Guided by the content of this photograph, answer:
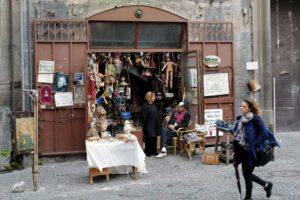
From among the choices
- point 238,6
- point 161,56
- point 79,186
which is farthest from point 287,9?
point 79,186

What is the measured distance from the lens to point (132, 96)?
13352 millimetres

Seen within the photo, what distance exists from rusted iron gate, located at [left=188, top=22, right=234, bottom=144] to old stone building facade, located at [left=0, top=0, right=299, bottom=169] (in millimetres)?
172

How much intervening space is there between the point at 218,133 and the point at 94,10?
4007 mm

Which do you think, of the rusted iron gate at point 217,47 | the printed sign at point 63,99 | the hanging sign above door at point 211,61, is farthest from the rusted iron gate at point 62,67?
the hanging sign above door at point 211,61

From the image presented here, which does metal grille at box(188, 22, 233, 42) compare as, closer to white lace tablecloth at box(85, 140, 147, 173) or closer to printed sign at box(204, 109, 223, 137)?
printed sign at box(204, 109, 223, 137)

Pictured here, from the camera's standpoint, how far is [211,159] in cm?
1068

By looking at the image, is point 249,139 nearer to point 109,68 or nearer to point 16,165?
point 109,68

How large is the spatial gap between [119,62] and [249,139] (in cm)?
525

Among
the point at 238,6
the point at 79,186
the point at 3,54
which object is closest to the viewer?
the point at 79,186

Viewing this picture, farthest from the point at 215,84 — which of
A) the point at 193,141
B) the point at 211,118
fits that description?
the point at 193,141

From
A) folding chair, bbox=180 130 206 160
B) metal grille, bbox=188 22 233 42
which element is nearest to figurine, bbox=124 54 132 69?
metal grille, bbox=188 22 233 42

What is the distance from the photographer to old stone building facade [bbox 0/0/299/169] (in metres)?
10.9

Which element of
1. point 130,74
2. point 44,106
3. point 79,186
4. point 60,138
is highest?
point 130,74

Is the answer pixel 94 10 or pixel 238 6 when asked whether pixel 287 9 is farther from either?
pixel 94 10
